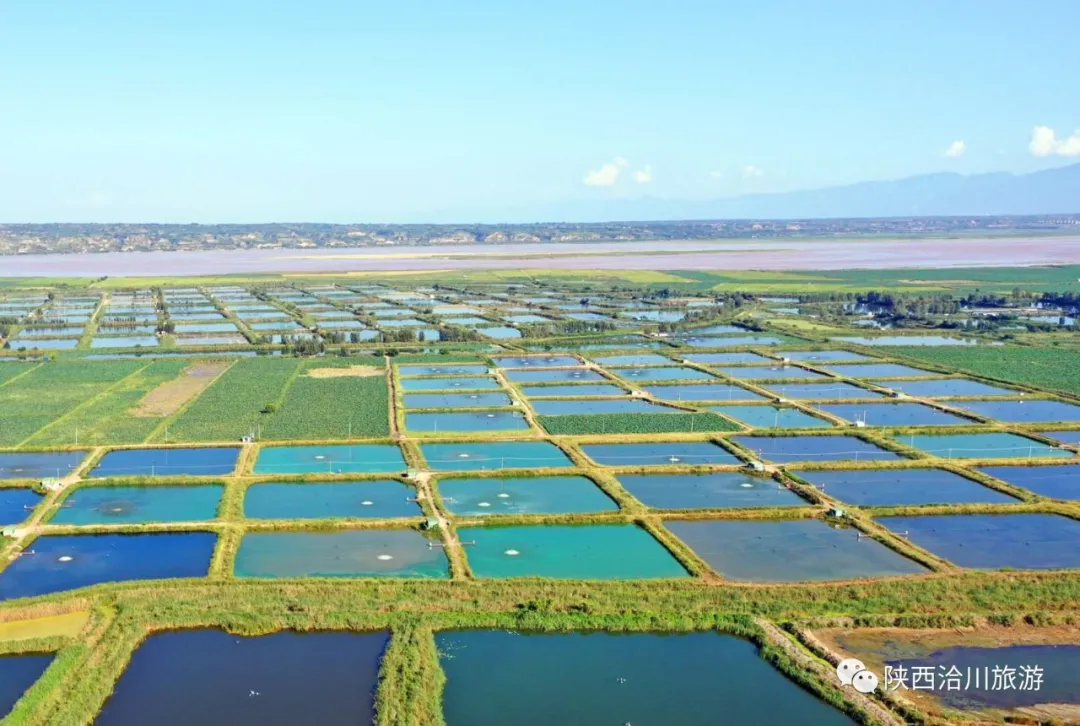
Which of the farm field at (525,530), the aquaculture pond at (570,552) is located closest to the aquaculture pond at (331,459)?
the farm field at (525,530)

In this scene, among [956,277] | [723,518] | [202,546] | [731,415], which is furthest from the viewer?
[956,277]

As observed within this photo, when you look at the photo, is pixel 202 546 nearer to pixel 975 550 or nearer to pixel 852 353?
pixel 975 550

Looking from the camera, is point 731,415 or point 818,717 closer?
point 818,717

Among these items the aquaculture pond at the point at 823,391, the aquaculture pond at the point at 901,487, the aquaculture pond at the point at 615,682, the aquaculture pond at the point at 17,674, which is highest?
the aquaculture pond at the point at 823,391

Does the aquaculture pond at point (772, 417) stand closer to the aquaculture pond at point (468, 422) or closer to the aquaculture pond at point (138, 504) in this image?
A: the aquaculture pond at point (468, 422)

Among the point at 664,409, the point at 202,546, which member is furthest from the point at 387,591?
the point at 664,409

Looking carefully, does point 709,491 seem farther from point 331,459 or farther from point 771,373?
point 771,373
